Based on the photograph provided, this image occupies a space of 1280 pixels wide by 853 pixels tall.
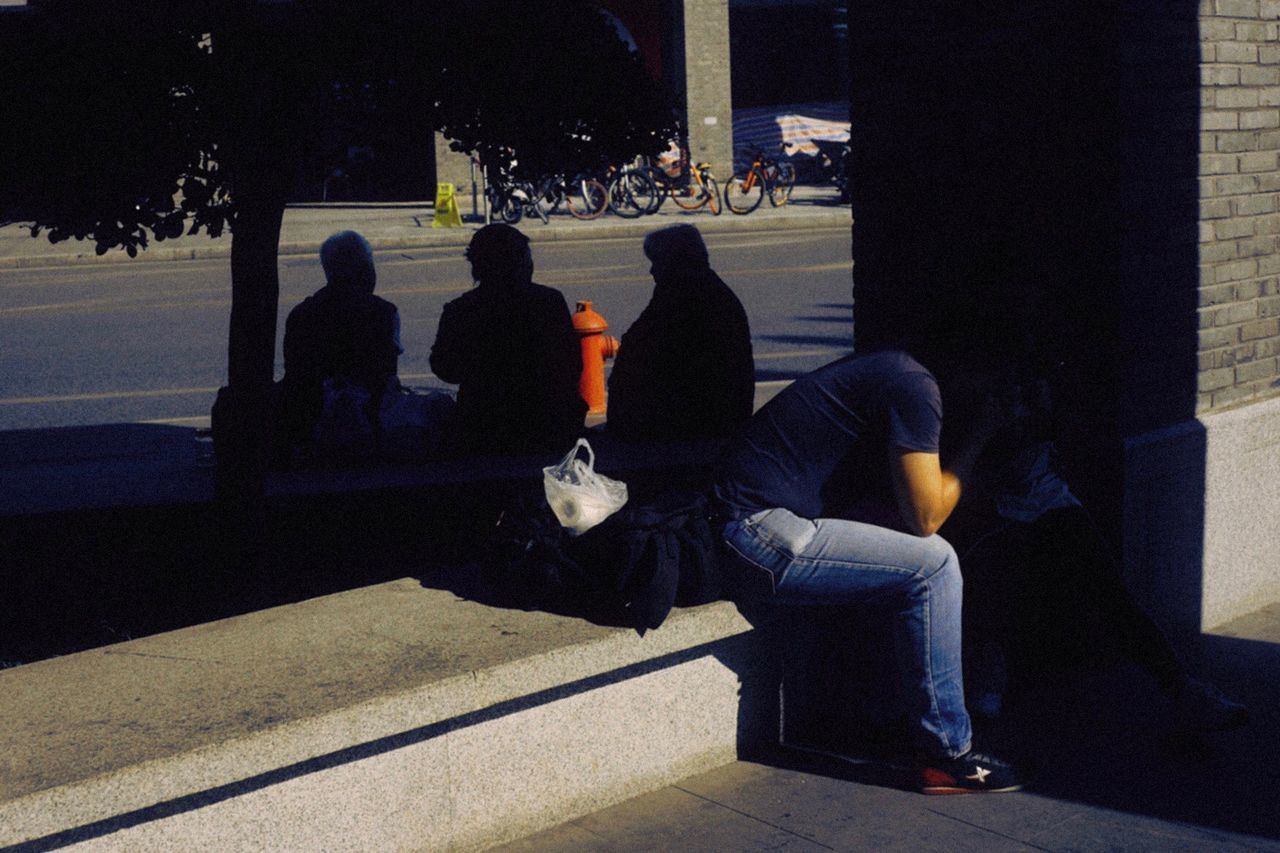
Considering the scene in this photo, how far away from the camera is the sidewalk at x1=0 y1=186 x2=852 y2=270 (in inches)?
866

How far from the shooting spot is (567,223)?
24.6 meters

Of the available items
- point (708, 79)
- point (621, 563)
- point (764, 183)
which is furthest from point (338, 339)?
point (708, 79)

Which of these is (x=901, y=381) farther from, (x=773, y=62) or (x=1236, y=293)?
(x=773, y=62)

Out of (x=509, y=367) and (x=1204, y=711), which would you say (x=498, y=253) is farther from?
(x=1204, y=711)

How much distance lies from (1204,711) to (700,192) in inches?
934

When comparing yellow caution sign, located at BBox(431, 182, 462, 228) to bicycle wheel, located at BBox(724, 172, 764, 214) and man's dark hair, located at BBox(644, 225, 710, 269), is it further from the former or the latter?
man's dark hair, located at BBox(644, 225, 710, 269)

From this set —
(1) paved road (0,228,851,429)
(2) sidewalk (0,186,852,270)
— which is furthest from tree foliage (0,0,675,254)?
(2) sidewalk (0,186,852,270)

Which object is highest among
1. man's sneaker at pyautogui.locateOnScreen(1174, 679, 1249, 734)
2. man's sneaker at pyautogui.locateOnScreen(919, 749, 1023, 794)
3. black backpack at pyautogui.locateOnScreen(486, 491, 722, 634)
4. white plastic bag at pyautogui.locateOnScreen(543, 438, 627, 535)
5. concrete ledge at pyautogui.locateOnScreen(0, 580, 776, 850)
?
white plastic bag at pyautogui.locateOnScreen(543, 438, 627, 535)

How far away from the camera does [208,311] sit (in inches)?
620

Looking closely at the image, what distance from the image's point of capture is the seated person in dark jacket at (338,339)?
6789 mm

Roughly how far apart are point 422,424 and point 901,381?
2931mm

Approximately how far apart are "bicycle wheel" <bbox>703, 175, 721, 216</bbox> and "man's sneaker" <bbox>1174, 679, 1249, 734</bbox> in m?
22.5

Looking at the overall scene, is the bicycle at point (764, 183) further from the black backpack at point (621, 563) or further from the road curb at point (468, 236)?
the black backpack at point (621, 563)

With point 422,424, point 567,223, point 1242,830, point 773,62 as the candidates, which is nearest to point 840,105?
point 773,62
